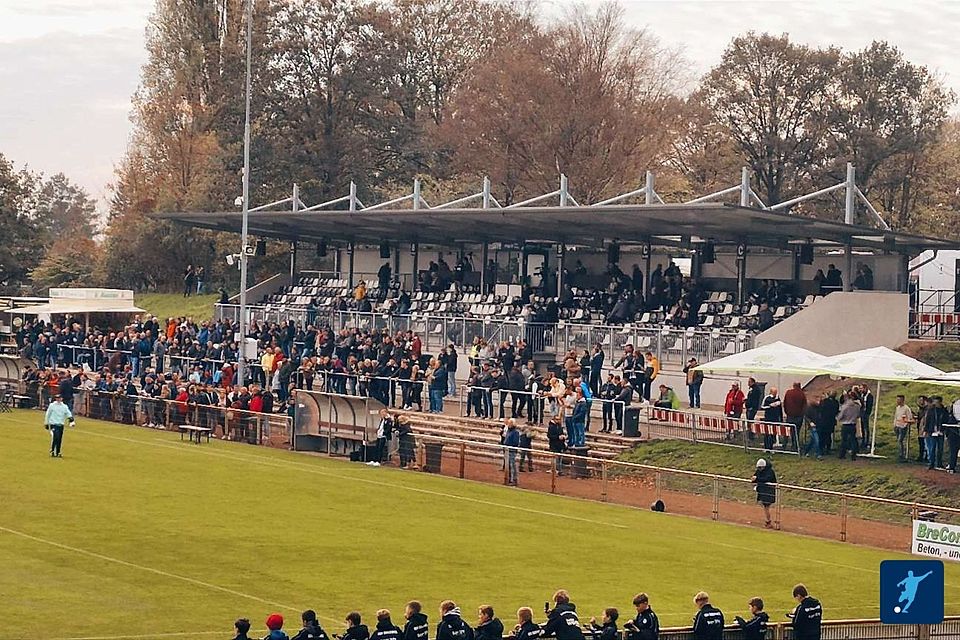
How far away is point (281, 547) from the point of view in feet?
90.8

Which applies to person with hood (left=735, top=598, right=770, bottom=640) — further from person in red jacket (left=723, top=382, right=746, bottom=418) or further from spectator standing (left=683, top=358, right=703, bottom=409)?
spectator standing (left=683, top=358, right=703, bottom=409)

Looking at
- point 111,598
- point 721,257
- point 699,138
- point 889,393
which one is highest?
point 699,138

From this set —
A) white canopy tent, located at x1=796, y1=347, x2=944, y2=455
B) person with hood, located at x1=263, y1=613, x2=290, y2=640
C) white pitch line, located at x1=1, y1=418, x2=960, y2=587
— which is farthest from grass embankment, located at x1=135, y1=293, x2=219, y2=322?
A: person with hood, located at x1=263, y1=613, x2=290, y2=640

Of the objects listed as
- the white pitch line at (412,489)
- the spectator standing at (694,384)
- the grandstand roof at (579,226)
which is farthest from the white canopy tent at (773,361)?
the white pitch line at (412,489)

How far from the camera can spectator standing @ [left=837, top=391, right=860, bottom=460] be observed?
37.2 m

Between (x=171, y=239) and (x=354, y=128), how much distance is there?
11.4 metres

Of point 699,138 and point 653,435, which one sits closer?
point 653,435

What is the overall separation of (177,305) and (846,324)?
42.9 m

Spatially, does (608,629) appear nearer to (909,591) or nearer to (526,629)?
(526,629)

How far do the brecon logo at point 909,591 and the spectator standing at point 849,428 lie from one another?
2154cm

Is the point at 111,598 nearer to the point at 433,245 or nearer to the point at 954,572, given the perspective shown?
the point at 954,572

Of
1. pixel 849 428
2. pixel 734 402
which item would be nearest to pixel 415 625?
pixel 849 428

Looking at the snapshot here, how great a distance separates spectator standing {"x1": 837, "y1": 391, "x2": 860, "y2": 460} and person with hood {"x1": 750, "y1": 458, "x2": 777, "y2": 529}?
496 centimetres

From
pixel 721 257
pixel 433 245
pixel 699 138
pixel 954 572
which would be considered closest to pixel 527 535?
pixel 954 572
